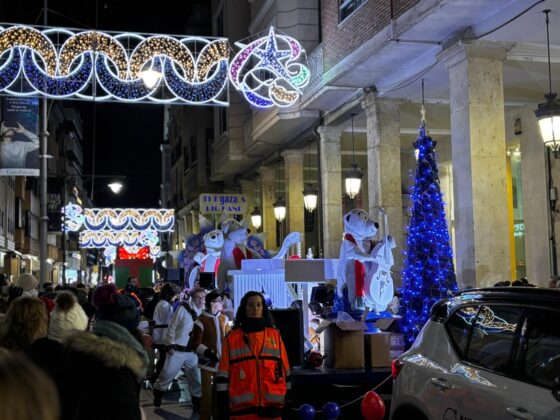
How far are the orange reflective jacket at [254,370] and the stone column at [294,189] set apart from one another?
18675mm

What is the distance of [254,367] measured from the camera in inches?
237

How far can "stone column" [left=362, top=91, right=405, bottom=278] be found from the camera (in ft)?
56.7

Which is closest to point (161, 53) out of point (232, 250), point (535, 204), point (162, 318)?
point (232, 250)

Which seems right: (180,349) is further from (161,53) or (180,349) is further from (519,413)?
(161,53)

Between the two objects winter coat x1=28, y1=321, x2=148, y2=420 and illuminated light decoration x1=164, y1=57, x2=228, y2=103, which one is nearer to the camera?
winter coat x1=28, y1=321, x2=148, y2=420

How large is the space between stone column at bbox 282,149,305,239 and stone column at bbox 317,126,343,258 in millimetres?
3839

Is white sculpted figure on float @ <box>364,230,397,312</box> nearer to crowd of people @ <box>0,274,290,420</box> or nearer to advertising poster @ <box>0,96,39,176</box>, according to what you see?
crowd of people @ <box>0,274,290,420</box>

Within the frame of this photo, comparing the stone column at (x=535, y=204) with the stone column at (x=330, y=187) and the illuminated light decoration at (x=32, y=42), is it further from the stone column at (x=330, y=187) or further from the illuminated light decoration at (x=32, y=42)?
the illuminated light decoration at (x=32, y=42)

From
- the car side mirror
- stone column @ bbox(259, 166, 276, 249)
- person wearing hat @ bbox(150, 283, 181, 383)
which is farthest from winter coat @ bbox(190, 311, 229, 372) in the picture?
stone column @ bbox(259, 166, 276, 249)

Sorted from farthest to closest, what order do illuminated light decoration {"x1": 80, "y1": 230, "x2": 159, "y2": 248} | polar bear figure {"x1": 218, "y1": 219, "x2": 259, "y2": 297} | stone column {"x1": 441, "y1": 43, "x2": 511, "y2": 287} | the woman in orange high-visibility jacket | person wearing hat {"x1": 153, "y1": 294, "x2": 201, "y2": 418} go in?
illuminated light decoration {"x1": 80, "y1": 230, "x2": 159, "y2": 248} → polar bear figure {"x1": 218, "y1": 219, "x2": 259, "y2": 297} → stone column {"x1": 441, "y1": 43, "x2": 511, "y2": 287} → person wearing hat {"x1": 153, "y1": 294, "x2": 201, "y2": 418} → the woman in orange high-visibility jacket

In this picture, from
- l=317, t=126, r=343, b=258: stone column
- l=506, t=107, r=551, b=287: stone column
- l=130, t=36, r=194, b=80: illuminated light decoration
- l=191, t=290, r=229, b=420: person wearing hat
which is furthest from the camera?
l=317, t=126, r=343, b=258: stone column

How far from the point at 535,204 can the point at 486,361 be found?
13.8 meters

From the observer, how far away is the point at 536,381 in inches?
176

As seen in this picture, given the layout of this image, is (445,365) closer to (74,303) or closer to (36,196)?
(74,303)
